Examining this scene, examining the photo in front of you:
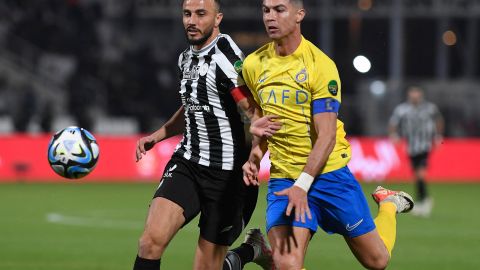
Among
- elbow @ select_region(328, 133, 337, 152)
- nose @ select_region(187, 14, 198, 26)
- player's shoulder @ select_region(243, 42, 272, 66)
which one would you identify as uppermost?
nose @ select_region(187, 14, 198, 26)

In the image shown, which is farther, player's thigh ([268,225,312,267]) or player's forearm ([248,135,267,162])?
player's forearm ([248,135,267,162])

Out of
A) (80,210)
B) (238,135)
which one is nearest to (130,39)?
(80,210)

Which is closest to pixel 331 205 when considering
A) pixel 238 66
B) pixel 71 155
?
pixel 238 66

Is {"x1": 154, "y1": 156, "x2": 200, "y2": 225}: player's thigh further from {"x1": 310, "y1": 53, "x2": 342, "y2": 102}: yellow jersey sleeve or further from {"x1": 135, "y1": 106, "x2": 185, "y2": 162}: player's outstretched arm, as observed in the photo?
{"x1": 310, "y1": 53, "x2": 342, "y2": 102}: yellow jersey sleeve

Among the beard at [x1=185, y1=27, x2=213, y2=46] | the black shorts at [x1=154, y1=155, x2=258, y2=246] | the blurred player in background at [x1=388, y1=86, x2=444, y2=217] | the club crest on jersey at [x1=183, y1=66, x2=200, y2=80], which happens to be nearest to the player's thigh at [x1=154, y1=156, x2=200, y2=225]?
the black shorts at [x1=154, y1=155, x2=258, y2=246]

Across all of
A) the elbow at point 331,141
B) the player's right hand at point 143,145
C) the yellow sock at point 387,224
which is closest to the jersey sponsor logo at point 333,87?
the elbow at point 331,141

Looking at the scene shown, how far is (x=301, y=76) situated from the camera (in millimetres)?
7262

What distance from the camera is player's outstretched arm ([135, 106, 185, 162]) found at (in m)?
8.60

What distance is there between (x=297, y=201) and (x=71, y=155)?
7.81 ft

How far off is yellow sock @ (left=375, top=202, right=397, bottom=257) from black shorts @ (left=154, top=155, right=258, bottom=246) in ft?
3.58

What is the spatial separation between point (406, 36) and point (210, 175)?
108ft

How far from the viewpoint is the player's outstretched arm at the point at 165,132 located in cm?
860

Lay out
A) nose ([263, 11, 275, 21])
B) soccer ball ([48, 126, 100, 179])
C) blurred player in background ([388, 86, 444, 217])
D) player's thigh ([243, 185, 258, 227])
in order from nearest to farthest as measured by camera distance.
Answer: nose ([263, 11, 275, 21]) → player's thigh ([243, 185, 258, 227]) → soccer ball ([48, 126, 100, 179]) → blurred player in background ([388, 86, 444, 217])

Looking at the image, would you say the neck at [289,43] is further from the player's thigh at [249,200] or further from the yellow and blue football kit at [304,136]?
the player's thigh at [249,200]
